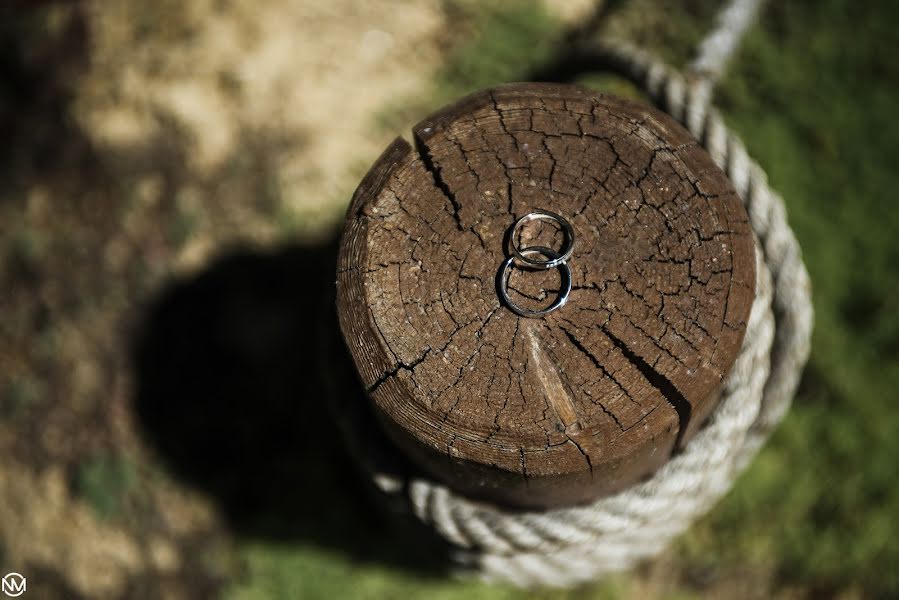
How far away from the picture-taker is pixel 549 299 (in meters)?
1.37

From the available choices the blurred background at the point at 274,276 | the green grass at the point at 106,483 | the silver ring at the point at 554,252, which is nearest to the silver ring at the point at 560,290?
the silver ring at the point at 554,252

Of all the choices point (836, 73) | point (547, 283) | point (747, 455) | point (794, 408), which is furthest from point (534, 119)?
point (836, 73)

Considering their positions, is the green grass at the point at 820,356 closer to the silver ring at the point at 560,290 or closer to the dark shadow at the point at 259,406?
the dark shadow at the point at 259,406

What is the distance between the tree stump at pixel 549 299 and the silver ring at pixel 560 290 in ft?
0.05

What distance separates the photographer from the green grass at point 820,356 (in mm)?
2406

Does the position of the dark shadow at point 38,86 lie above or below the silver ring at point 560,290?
above

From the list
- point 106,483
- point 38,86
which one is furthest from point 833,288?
point 38,86

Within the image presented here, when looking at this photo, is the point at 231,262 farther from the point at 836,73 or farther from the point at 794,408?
the point at 836,73

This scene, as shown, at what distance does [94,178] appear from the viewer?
2836 mm

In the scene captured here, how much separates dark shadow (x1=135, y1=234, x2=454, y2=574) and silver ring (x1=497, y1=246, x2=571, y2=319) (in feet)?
4.51

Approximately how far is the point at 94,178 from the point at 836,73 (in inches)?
103

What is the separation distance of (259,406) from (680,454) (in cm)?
151

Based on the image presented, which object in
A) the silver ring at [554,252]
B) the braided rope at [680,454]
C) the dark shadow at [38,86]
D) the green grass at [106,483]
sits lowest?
the braided rope at [680,454]

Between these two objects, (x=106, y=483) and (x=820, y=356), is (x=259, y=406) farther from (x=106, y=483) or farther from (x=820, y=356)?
(x=820, y=356)
